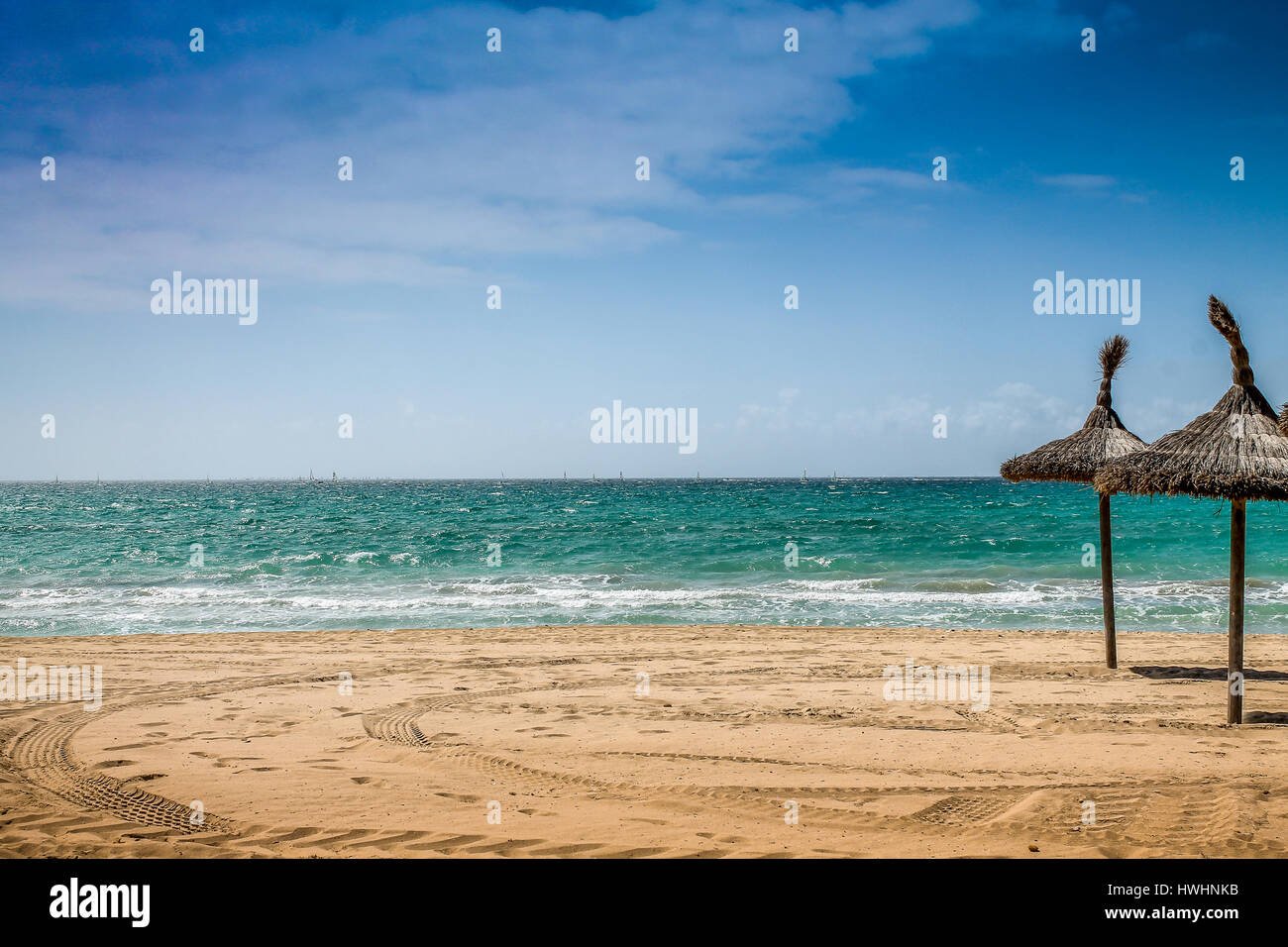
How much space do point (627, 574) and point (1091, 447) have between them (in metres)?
14.9

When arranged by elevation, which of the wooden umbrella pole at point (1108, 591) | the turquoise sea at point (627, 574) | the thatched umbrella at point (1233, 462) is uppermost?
the thatched umbrella at point (1233, 462)

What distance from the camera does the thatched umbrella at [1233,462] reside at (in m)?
6.88

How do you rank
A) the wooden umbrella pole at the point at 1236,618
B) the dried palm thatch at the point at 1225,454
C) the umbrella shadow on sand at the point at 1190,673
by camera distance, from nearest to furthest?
1. the dried palm thatch at the point at 1225,454
2. the wooden umbrella pole at the point at 1236,618
3. the umbrella shadow on sand at the point at 1190,673

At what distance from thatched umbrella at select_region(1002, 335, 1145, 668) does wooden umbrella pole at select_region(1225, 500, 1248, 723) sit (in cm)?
201

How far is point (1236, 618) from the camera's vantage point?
7172mm

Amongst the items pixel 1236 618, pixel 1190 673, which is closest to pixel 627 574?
pixel 1190 673

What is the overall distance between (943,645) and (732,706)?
5.11 m

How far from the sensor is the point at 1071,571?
22156 millimetres
